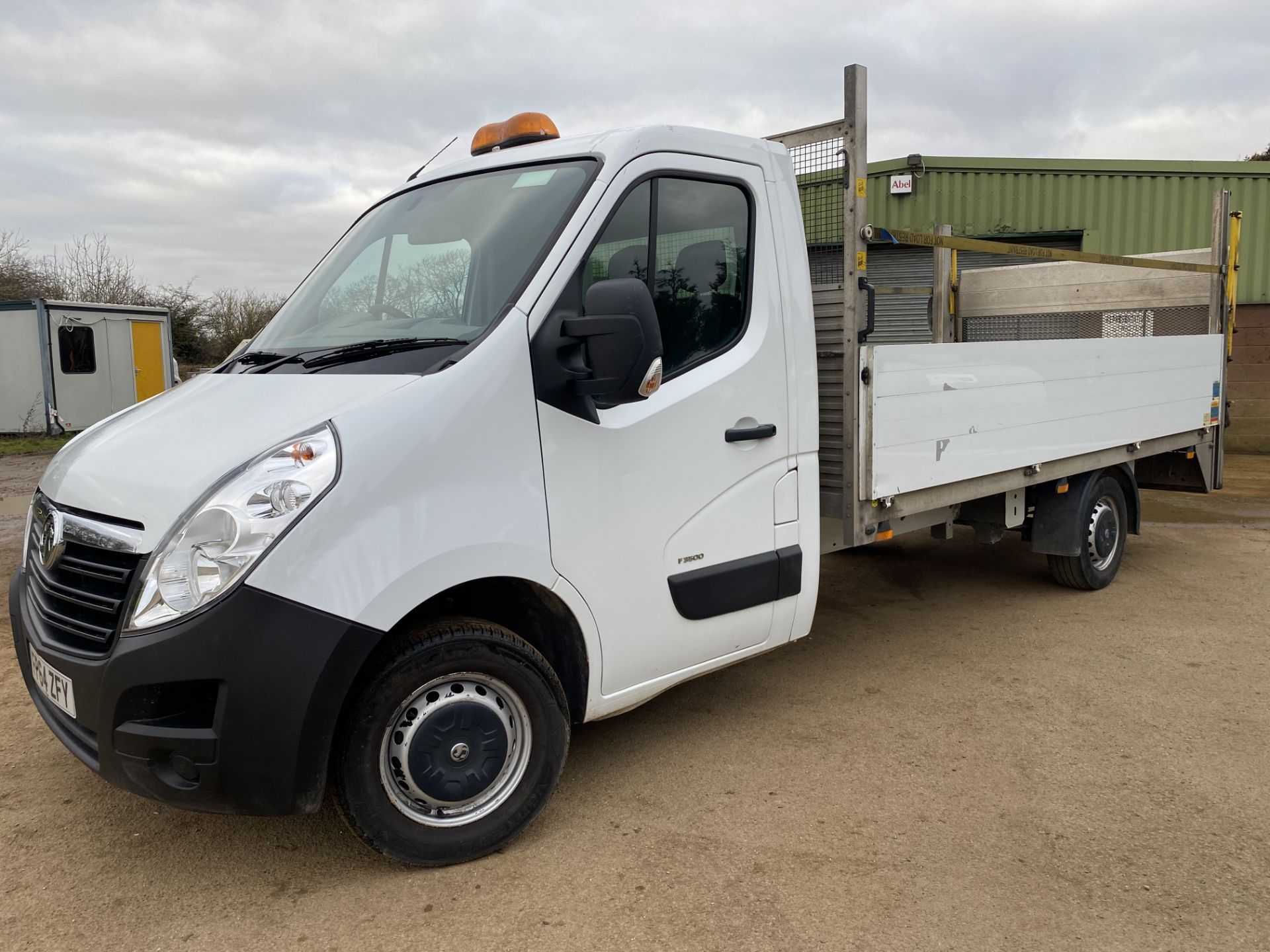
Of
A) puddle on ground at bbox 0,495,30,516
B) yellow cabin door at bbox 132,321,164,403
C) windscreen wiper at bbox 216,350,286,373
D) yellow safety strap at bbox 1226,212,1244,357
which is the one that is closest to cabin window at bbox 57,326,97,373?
yellow cabin door at bbox 132,321,164,403

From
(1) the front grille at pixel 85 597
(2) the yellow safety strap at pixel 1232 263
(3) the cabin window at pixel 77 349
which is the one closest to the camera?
(1) the front grille at pixel 85 597

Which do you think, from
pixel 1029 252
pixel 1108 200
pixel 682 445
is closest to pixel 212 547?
pixel 682 445

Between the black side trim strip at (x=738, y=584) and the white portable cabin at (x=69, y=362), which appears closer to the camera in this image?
the black side trim strip at (x=738, y=584)

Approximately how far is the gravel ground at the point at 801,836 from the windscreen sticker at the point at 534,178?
6.97ft

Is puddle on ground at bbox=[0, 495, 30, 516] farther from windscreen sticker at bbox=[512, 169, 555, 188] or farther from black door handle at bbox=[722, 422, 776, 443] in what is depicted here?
black door handle at bbox=[722, 422, 776, 443]

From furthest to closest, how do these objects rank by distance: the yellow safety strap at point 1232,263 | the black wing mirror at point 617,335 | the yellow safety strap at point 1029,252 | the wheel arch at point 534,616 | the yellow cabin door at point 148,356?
the yellow cabin door at point 148,356, the yellow safety strap at point 1232,263, the yellow safety strap at point 1029,252, the wheel arch at point 534,616, the black wing mirror at point 617,335

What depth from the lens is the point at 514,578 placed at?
2.92m

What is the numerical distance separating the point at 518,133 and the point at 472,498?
171 cm

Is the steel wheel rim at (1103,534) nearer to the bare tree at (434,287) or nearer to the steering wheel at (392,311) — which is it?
the bare tree at (434,287)

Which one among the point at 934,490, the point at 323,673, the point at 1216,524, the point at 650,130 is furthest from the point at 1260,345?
the point at 323,673

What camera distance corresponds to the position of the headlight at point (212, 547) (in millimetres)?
2418

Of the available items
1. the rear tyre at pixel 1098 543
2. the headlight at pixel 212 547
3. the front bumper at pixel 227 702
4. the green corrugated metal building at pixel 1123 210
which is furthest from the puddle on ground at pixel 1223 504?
the headlight at pixel 212 547

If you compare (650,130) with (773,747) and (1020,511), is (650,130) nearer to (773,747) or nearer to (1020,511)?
(773,747)

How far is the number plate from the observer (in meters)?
2.62
